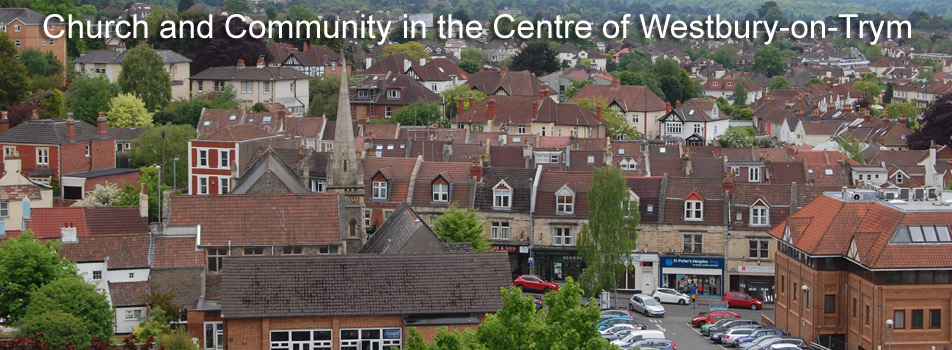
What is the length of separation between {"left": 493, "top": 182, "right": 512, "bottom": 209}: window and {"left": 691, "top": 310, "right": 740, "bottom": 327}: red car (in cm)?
1383

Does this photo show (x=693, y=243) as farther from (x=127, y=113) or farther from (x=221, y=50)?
(x=221, y=50)

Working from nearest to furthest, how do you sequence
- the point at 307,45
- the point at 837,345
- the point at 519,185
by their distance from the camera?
the point at 837,345, the point at 519,185, the point at 307,45

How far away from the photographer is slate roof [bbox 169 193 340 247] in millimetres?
54125

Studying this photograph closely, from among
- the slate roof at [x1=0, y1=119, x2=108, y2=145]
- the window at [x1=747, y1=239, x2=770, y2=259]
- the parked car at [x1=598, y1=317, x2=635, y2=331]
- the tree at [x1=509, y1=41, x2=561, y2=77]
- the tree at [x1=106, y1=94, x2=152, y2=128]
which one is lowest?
the parked car at [x1=598, y1=317, x2=635, y2=331]

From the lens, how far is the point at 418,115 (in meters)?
122

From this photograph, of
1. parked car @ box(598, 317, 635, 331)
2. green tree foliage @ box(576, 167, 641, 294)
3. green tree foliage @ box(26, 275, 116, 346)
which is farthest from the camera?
green tree foliage @ box(576, 167, 641, 294)

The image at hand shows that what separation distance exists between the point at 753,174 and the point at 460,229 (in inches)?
1280

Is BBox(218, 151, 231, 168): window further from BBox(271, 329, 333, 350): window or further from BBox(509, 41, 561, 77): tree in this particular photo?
BBox(509, 41, 561, 77): tree

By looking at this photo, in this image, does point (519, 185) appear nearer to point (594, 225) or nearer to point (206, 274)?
point (594, 225)

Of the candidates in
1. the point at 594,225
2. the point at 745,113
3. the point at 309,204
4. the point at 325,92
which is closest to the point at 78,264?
the point at 309,204

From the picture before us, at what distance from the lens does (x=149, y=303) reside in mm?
53594

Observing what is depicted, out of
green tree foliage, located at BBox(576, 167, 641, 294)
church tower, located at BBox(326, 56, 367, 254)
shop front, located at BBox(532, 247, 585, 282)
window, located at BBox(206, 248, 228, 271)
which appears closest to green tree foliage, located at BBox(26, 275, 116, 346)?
window, located at BBox(206, 248, 228, 271)

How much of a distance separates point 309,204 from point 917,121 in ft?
434

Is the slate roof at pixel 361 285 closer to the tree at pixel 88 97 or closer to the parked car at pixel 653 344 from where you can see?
the parked car at pixel 653 344
